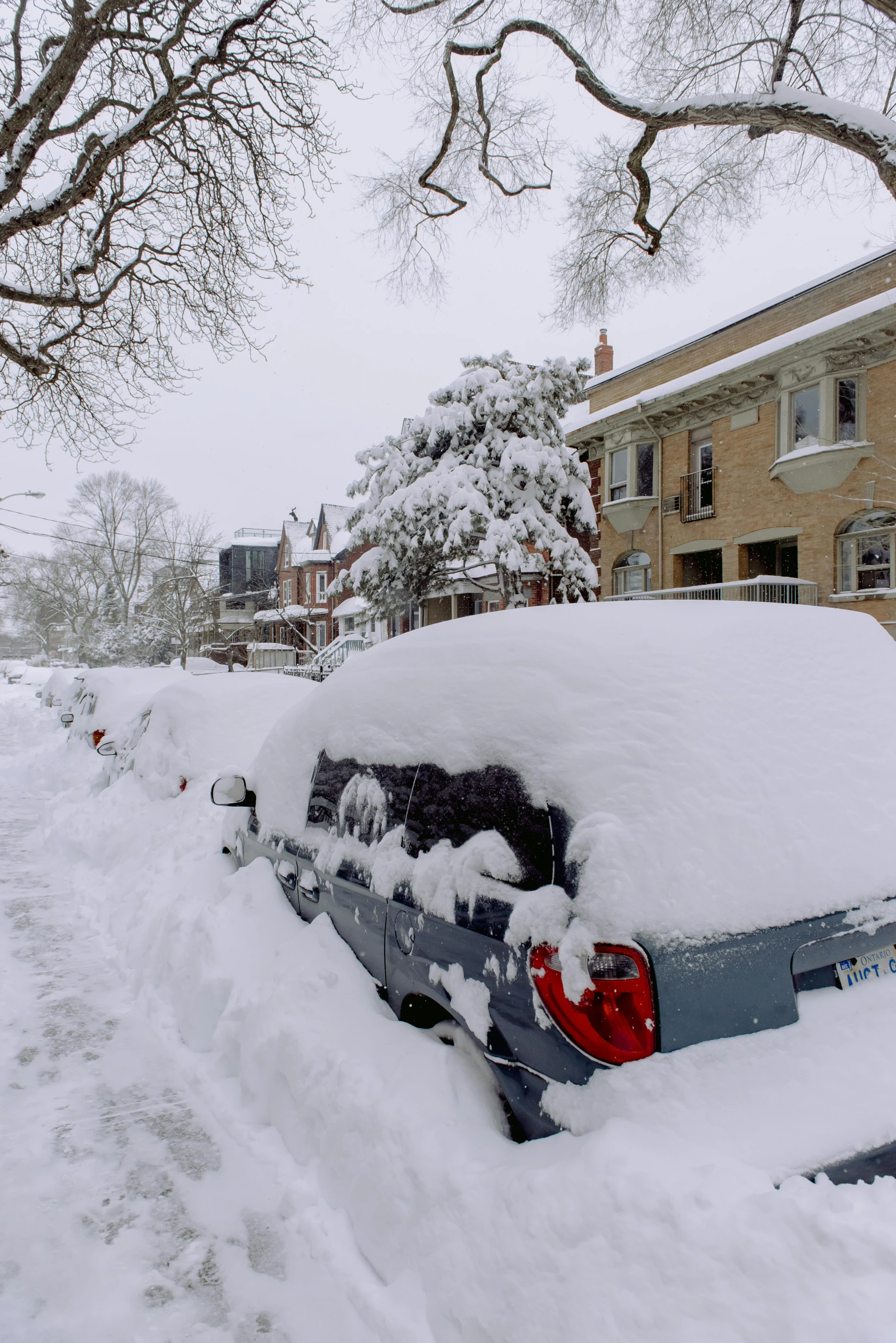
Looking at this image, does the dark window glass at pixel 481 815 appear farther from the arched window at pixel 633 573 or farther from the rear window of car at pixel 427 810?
the arched window at pixel 633 573

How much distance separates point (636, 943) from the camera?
184 cm

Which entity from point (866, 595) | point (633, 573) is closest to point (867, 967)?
point (866, 595)

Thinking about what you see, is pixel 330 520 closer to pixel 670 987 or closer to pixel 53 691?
pixel 53 691

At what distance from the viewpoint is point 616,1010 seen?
185cm

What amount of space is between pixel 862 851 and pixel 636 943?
0.77m

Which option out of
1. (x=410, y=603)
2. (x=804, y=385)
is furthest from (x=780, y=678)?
(x=804, y=385)

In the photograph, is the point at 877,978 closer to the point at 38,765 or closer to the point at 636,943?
the point at 636,943

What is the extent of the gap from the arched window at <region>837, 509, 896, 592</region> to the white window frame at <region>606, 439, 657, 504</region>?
5.67 metres

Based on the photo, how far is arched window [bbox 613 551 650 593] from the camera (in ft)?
69.1

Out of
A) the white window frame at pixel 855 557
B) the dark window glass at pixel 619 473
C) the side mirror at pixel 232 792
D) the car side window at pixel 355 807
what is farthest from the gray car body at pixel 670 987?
the dark window glass at pixel 619 473

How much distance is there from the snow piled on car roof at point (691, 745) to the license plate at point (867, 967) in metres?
0.15

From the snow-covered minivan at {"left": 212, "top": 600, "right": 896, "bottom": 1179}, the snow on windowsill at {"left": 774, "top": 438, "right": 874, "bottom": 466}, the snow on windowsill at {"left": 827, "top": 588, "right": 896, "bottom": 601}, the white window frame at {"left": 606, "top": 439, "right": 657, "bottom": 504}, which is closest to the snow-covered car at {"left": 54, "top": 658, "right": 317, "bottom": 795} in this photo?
the snow-covered minivan at {"left": 212, "top": 600, "right": 896, "bottom": 1179}

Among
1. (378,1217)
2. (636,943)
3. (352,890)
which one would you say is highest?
(636,943)

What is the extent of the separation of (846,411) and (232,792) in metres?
16.6
